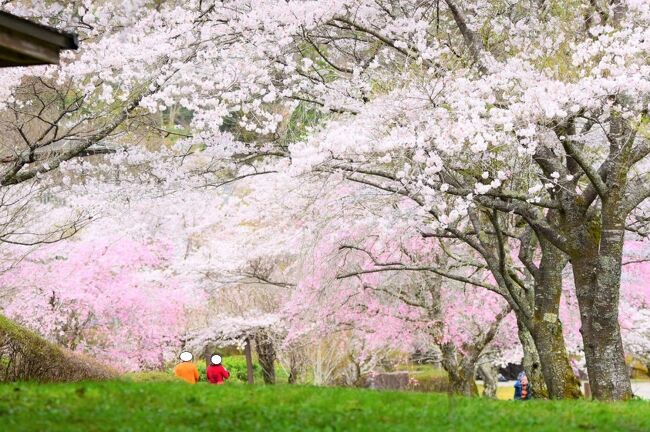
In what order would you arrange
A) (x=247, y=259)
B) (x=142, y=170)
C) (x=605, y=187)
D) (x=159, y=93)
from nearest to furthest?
1. (x=605, y=187)
2. (x=159, y=93)
3. (x=142, y=170)
4. (x=247, y=259)

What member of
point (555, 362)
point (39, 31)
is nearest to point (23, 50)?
point (39, 31)

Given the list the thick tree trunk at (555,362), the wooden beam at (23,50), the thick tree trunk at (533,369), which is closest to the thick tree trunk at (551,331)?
the thick tree trunk at (555,362)

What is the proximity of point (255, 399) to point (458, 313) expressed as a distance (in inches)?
458

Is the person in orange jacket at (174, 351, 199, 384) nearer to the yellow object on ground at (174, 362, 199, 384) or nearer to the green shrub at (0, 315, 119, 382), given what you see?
the yellow object on ground at (174, 362, 199, 384)

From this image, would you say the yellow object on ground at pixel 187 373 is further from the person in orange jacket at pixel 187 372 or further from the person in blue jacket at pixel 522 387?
the person in blue jacket at pixel 522 387

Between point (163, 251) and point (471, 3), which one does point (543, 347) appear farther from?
point (163, 251)

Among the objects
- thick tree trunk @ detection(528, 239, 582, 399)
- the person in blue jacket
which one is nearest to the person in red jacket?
thick tree trunk @ detection(528, 239, 582, 399)

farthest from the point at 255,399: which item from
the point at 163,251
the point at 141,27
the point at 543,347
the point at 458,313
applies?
the point at 163,251

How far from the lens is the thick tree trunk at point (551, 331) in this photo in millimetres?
13344

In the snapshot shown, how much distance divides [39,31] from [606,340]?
8356 millimetres

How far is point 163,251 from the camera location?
2598 centimetres

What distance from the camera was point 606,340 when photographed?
1211 centimetres

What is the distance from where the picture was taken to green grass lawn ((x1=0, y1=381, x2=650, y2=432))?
6.87 m

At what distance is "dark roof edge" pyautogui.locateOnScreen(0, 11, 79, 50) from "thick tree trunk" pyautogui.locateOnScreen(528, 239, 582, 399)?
27.4ft
